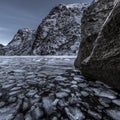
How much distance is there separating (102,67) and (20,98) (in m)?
1.79

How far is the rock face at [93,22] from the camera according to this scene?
4.45 metres

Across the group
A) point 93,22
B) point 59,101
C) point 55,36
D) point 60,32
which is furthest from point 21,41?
point 59,101

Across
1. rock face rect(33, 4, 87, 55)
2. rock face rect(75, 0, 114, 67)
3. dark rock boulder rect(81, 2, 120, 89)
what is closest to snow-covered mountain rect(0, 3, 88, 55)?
rock face rect(33, 4, 87, 55)

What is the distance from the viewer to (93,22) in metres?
4.69

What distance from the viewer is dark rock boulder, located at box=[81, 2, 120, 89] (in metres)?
2.83

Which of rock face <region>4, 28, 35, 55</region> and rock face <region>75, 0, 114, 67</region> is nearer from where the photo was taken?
rock face <region>75, 0, 114, 67</region>

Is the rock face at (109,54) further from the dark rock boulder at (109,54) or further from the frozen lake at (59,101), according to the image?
the frozen lake at (59,101)

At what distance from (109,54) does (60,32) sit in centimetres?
4010

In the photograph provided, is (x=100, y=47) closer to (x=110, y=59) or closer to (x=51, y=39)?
(x=110, y=59)

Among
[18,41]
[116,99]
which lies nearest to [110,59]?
[116,99]

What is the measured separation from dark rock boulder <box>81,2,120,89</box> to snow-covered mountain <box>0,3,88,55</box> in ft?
86.2

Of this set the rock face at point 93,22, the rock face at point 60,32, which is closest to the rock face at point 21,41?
the rock face at point 60,32

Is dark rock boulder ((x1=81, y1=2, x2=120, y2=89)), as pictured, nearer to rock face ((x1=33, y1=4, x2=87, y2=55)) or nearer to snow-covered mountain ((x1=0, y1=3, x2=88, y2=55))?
snow-covered mountain ((x1=0, y1=3, x2=88, y2=55))

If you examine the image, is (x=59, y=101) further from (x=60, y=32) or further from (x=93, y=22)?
(x=60, y=32)
